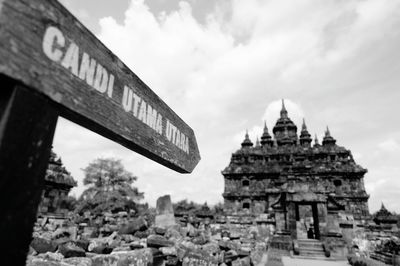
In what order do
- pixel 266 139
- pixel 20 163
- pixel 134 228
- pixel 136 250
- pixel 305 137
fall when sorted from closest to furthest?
pixel 20 163, pixel 136 250, pixel 134 228, pixel 266 139, pixel 305 137

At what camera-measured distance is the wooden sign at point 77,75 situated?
34.6 inches

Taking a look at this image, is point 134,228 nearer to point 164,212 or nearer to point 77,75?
point 164,212

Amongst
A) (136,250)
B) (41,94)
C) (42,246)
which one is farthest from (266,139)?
(41,94)

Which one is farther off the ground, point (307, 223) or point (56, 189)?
point (56, 189)

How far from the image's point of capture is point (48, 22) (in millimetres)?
1003

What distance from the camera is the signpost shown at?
2.73ft

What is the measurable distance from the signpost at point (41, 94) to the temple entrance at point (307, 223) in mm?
16942

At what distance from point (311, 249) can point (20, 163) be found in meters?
16.0

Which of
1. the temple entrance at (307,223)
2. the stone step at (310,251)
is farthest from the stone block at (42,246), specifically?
the temple entrance at (307,223)

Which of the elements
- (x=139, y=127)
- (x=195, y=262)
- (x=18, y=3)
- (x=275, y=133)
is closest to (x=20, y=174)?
(x=18, y=3)

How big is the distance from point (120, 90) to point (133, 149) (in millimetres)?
352

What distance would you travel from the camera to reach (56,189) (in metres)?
18.0

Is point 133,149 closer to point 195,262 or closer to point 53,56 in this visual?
point 53,56

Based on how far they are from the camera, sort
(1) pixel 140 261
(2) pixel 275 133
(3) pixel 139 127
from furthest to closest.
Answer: (2) pixel 275 133
(1) pixel 140 261
(3) pixel 139 127
